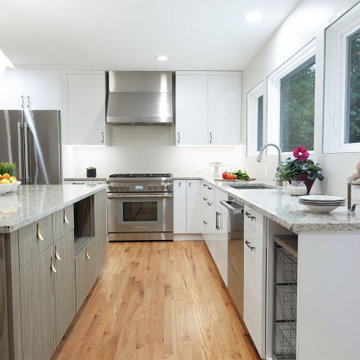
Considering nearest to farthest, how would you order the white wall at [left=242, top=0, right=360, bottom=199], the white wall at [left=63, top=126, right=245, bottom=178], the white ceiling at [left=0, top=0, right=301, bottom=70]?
the white wall at [left=242, top=0, right=360, bottom=199]
the white ceiling at [left=0, top=0, right=301, bottom=70]
the white wall at [left=63, top=126, right=245, bottom=178]

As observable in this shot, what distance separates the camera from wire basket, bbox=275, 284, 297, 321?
1.62 meters

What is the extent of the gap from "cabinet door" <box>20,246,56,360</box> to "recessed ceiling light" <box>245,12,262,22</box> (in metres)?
→ 2.55

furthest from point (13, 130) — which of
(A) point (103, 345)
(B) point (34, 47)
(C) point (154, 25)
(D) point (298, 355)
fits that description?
(D) point (298, 355)

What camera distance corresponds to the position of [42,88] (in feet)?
14.6

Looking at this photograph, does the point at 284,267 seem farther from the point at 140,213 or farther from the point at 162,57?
the point at 162,57

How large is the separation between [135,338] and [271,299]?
934mm

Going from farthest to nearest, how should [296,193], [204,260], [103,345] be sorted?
[204,260] → [296,193] → [103,345]

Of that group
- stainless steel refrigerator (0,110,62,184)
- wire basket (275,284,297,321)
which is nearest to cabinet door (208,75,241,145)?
stainless steel refrigerator (0,110,62,184)

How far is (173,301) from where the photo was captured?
253 centimetres

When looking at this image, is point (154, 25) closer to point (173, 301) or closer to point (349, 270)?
point (173, 301)

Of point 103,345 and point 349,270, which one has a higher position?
point 349,270

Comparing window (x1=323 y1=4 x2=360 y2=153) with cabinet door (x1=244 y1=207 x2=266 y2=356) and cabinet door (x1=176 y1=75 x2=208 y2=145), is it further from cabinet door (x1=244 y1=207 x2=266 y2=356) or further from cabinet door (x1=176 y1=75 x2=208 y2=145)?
cabinet door (x1=176 y1=75 x2=208 y2=145)

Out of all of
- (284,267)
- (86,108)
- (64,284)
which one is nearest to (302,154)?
(284,267)

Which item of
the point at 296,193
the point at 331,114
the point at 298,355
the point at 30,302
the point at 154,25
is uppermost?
the point at 154,25
